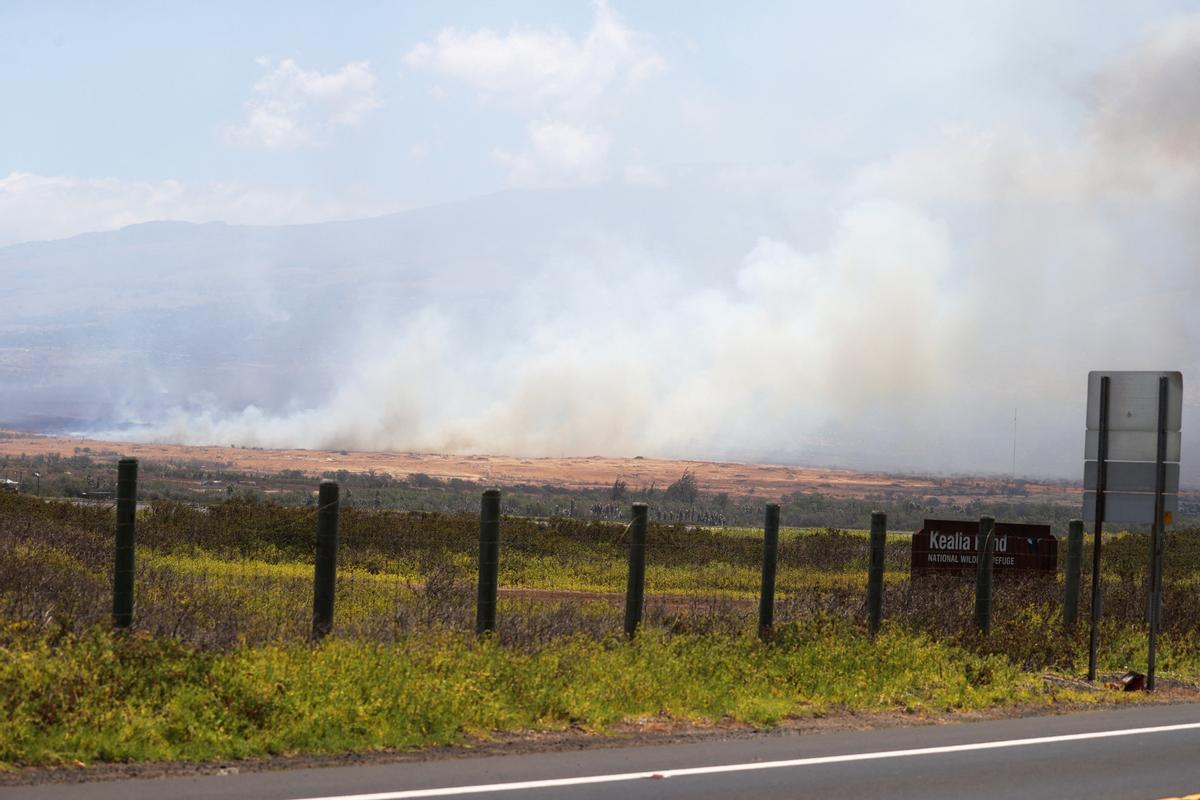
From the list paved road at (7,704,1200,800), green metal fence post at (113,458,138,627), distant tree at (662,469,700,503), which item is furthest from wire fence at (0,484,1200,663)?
distant tree at (662,469,700,503)

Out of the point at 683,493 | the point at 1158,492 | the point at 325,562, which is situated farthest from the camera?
the point at 683,493

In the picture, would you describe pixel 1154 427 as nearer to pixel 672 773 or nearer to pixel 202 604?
pixel 672 773

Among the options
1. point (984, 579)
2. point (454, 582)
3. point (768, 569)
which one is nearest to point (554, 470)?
point (454, 582)

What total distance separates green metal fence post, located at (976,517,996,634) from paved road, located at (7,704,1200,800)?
4494mm

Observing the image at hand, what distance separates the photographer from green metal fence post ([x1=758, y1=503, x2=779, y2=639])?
53.5 feet

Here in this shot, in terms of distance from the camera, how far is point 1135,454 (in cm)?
1761

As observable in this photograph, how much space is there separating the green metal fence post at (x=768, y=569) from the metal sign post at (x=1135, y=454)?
12.8 ft

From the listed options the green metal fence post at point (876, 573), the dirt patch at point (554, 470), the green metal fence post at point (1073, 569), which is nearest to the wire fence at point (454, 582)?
the green metal fence post at point (1073, 569)

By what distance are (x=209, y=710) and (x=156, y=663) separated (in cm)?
89

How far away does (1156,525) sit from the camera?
1764 cm

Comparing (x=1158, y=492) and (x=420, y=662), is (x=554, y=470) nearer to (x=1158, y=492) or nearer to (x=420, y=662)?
(x=1158, y=492)

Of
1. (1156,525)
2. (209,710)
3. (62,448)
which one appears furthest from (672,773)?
(62,448)

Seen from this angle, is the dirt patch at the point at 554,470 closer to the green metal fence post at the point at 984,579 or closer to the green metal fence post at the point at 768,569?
the green metal fence post at the point at 984,579

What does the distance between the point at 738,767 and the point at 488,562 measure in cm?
374
